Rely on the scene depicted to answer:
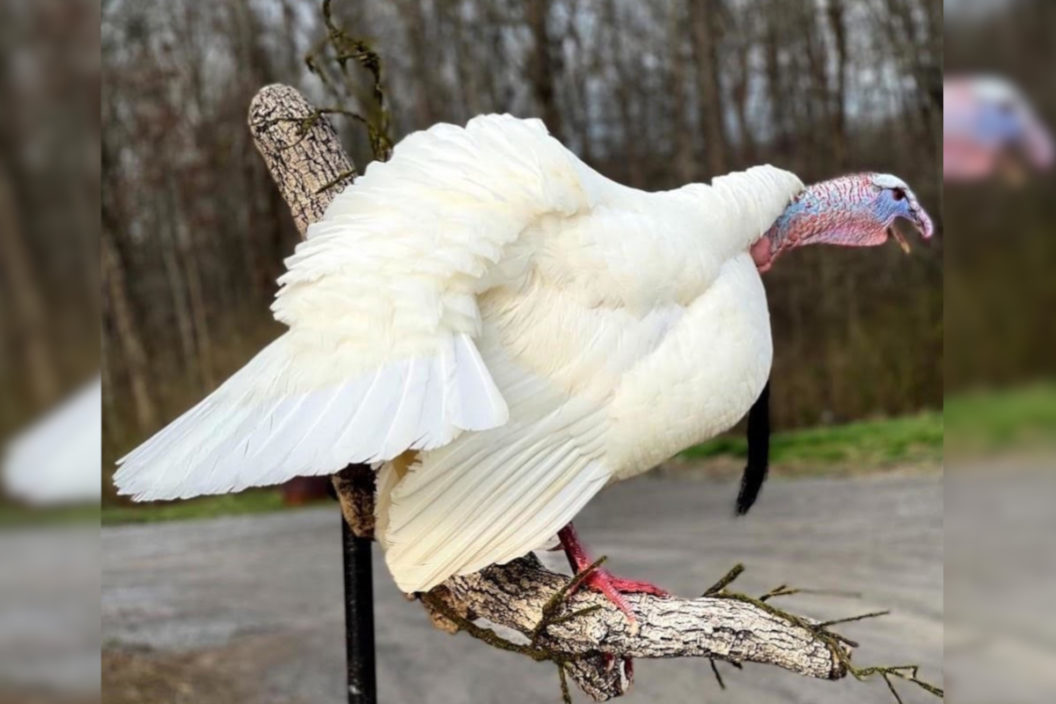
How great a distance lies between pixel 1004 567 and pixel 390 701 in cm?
231

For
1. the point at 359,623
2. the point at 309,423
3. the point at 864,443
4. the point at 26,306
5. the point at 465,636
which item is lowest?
the point at 465,636

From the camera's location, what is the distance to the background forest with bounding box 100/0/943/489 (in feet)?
11.4


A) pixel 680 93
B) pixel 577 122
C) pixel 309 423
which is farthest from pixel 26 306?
pixel 680 93

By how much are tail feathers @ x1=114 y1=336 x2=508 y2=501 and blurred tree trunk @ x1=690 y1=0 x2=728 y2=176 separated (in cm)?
259

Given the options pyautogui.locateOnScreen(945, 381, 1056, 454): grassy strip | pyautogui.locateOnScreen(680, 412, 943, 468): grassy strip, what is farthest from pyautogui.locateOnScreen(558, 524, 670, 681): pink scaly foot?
pyautogui.locateOnScreen(680, 412, 943, 468): grassy strip

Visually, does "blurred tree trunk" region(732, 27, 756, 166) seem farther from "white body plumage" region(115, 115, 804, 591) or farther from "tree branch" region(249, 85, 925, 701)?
"tree branch" region(249, 85, 925, 701)

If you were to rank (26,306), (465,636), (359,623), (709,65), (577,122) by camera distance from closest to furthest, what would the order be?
(26,306) < (359,623) < (465,636) < (577,122) < (709,65)

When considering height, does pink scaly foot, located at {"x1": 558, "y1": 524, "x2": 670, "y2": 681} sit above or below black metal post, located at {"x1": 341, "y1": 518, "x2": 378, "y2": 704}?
above

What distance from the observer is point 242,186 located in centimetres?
371

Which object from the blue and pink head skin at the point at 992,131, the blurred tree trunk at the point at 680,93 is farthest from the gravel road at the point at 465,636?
the blue and pink head skin at the point at 992,131

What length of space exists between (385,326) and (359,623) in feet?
2.16

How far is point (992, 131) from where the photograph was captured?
855 mm

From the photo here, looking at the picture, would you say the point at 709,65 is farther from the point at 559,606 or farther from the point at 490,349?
the point at 559,606

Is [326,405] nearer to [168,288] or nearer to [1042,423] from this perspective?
[1042,423]
